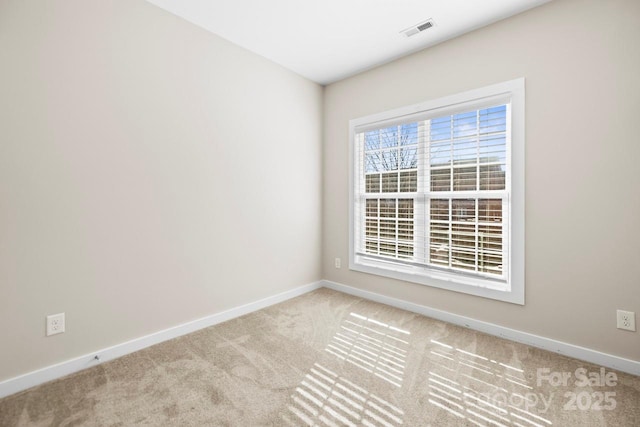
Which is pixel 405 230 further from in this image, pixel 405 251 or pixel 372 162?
pixel 372 162

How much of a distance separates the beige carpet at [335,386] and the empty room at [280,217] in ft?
0.05

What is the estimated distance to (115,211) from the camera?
2082 millimetres

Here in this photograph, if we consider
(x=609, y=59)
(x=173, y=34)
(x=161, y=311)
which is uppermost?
(x=173, y=34)

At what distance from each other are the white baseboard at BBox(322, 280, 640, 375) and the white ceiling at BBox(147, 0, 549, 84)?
256cm

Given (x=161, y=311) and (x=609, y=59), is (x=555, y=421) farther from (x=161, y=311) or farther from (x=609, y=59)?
(x=161, y=311)

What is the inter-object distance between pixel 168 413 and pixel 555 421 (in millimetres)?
2022

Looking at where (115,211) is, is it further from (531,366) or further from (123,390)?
(531,366)

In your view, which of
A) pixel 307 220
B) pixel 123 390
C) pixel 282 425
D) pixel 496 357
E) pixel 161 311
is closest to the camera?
pixel 282 425

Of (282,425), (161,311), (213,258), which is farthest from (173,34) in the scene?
(282,425)

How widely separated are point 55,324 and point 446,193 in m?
3.16

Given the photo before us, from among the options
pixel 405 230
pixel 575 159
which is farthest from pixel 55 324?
pixel 575 159

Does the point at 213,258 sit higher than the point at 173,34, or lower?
lower

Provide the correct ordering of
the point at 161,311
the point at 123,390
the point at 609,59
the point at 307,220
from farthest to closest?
the point at 307,220 → the point at 161,311 → the point at 609,59 → the point at 123,390

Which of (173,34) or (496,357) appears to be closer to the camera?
(496,357)
